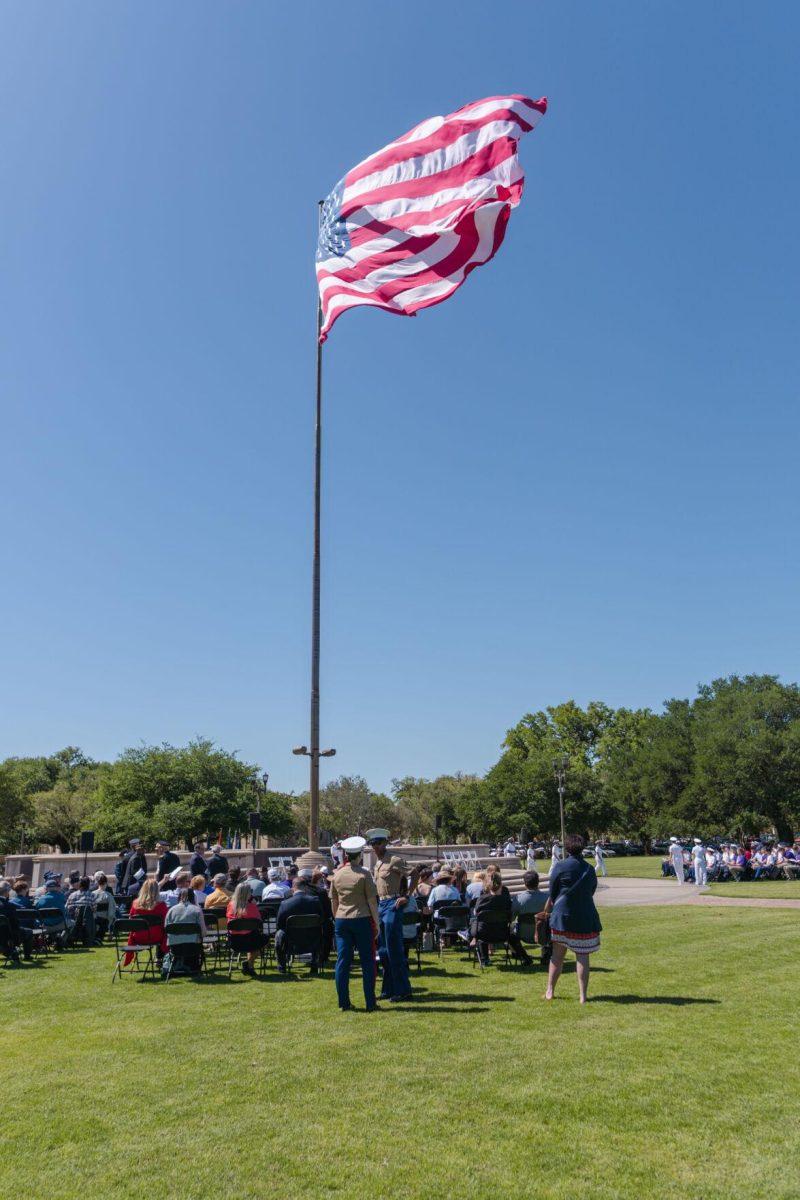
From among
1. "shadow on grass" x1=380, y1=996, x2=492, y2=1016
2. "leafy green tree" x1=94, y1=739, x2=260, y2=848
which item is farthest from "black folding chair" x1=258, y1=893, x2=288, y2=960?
"leafy green tree" x1=94, y1=739, x2=260, y2=848

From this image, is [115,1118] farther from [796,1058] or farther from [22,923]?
[22,923]

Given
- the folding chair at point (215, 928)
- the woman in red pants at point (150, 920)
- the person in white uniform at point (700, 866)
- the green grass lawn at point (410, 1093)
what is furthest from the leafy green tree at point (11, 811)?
the green grass lawn at point (410, 1093)

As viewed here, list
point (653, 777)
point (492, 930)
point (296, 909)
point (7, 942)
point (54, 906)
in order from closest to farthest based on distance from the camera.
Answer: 1. point (296, 909)
2. point (492, 930)
3. point (7, 942)
4. point (54, 906)
5. point (653, 777)

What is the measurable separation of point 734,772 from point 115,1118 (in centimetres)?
6088

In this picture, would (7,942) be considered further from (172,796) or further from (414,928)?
(172,796)

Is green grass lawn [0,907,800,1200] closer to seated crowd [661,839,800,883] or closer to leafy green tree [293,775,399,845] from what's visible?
seated crowd [661,839,800,883]

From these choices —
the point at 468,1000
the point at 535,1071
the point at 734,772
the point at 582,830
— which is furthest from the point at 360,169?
the point at 582,830

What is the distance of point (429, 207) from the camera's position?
17.2m

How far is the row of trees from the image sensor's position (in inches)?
2019

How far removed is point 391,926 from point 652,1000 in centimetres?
313

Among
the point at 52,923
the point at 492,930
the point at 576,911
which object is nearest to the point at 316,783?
the point at 52,923

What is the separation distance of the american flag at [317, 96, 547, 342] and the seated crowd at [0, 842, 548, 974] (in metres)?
11.5

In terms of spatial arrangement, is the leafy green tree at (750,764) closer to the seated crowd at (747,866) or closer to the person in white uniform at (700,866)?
the seated crowd at (747,866)

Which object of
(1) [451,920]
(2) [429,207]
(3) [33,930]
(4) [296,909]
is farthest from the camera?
(2) [429,207]
